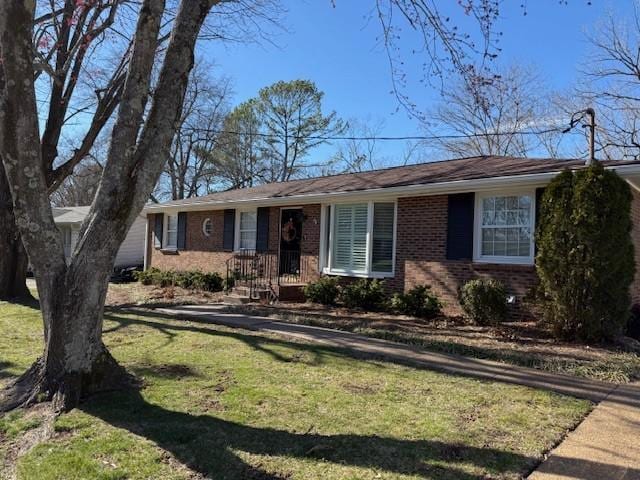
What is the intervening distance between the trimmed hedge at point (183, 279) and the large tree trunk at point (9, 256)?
465cm

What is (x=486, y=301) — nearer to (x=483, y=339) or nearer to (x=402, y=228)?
(x=483, y=339)

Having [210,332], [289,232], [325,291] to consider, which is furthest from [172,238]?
[210,332]

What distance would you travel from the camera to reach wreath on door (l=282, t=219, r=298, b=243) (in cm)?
1447

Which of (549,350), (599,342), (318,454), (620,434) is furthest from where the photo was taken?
(599,342)

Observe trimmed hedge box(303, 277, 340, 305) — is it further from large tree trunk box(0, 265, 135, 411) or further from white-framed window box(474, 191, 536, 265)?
large tree trunk box(0, 265, 135, 411)

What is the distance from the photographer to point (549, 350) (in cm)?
729

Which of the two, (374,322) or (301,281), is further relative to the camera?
(301,281)

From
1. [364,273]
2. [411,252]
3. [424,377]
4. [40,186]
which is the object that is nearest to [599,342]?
[424,377]

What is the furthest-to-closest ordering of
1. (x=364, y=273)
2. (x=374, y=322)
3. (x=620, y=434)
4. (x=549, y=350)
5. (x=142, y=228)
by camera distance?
(x=142, y=228), (x=364, y=273), (x=374, y=322), (x=549, y=350), (x=620, y=434)

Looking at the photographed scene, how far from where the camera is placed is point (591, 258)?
7625 millimetres

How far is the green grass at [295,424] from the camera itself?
3555mm

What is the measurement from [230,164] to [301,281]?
2511cm

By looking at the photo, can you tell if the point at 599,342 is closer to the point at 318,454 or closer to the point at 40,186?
the point at 318,454

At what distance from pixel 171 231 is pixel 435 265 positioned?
39.7 ft
